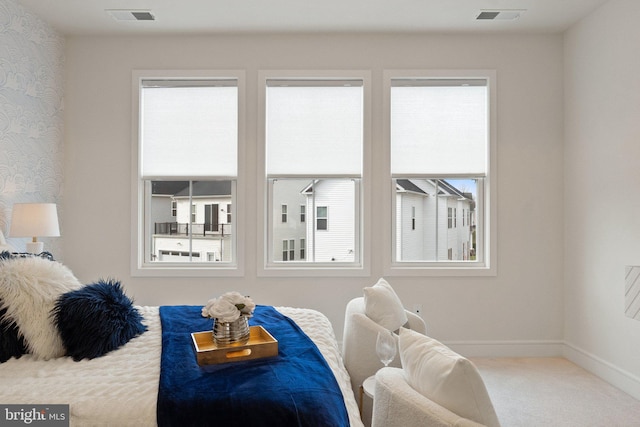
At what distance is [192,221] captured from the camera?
4.04 meters

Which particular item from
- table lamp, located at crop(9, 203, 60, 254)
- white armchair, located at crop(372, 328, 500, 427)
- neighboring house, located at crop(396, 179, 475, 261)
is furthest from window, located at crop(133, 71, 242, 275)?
white armchair, located at crop(372, 328, 500, 427)

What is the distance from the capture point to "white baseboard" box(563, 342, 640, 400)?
3.04 m

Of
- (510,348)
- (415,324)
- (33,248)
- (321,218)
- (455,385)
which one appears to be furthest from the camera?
(321,218)

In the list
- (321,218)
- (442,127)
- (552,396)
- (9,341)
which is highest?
(442,127)

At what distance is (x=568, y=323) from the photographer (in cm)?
382

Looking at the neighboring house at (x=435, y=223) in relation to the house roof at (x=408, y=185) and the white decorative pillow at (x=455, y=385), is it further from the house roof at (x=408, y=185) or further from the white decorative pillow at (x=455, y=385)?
the white decorative pillow at (x=455, y=385)

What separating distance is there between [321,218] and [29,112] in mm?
2580

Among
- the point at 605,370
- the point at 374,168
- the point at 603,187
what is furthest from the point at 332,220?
the point at 605,370

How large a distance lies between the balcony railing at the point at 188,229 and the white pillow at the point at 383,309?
177cm

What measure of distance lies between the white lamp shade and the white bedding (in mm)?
1381

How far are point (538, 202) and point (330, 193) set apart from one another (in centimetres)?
190

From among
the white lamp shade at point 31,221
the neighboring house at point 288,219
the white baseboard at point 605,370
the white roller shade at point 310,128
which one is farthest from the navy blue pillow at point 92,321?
the white baseboard at point 605,370

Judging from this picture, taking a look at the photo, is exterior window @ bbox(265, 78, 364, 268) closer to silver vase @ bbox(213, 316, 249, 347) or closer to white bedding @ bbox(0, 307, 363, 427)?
silver vase @ bbox(213, 316, 249, 347)

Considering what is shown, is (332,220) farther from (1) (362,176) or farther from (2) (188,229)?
A: (2) (188,229)
